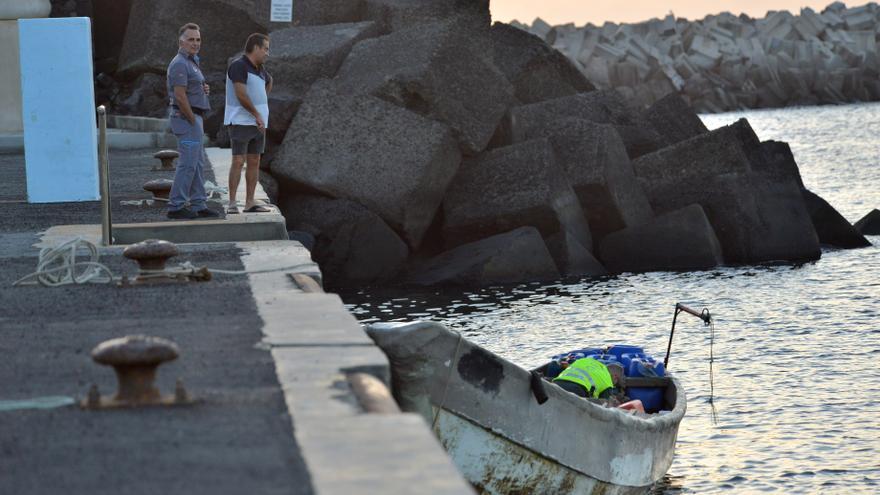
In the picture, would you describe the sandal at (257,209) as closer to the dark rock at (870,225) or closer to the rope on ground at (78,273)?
the rope on ground at (78,273)

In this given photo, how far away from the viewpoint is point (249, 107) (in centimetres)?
1244

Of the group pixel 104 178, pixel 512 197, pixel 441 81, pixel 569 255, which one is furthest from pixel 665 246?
pixel 104 178

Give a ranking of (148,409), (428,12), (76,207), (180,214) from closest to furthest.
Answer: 1. (148,409)
2. (180,214)
3. (76,207)
4. (428,12)

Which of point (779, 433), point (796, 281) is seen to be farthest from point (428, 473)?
point (796, 281)

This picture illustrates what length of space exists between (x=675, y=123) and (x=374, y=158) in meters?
8.02

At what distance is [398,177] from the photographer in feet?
66.6

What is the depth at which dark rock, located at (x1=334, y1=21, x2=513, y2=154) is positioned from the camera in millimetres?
21516

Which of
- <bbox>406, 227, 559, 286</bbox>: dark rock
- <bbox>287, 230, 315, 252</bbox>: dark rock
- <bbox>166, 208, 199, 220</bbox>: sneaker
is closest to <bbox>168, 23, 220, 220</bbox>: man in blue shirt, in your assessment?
<bbox>166, 208, 199, 220</bbox>: sneaker

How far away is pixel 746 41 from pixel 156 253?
12907cm

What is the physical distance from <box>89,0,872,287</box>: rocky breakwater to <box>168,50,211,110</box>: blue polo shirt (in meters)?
7.92

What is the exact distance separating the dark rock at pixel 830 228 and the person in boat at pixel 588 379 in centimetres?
1477

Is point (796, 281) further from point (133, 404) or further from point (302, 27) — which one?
point (133, 404)

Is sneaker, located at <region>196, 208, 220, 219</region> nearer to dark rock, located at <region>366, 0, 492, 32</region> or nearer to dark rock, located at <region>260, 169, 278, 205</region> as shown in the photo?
dark rock, located at <region>260, 169, 278, 205</region>

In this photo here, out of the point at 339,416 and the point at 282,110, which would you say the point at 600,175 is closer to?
the point at 282,110
